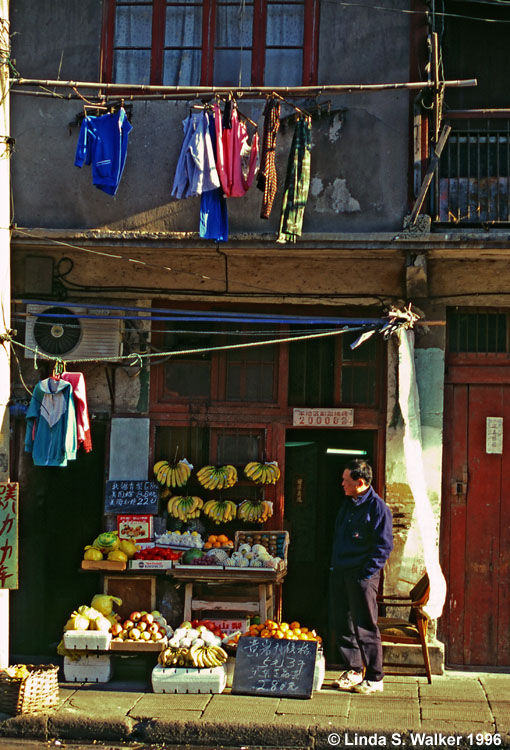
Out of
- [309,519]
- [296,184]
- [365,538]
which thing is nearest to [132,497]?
[309,519]

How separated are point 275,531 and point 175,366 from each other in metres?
2.14

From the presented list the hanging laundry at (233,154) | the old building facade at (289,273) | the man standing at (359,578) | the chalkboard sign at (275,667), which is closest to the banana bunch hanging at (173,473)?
the old building facade at (289,273)

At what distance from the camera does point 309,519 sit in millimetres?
10922

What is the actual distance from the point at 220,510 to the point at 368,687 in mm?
2429

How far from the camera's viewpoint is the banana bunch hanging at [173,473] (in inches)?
413

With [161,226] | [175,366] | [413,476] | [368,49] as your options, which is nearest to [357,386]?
[413,476]

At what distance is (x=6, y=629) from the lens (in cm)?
888

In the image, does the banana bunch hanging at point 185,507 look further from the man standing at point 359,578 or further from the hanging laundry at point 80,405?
the man standing at point 359,578

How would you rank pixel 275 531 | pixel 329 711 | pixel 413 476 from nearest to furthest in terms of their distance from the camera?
pixel 329 711 → pixel 413 476 → pixel 275 531

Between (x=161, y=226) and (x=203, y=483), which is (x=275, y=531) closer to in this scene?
(x=203, y=483)

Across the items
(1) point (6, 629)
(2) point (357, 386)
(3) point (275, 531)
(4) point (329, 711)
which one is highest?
(2) point (357, 386)

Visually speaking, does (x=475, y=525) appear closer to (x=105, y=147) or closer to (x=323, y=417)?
(x=323, y=417)

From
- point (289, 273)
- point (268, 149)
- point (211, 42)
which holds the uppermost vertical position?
point (211, 42)

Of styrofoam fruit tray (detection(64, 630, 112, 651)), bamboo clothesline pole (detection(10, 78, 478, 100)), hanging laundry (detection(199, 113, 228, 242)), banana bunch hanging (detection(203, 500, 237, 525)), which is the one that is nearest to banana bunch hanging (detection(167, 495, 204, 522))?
banana bunch hanging (detection(203, 500, 237, 525))
